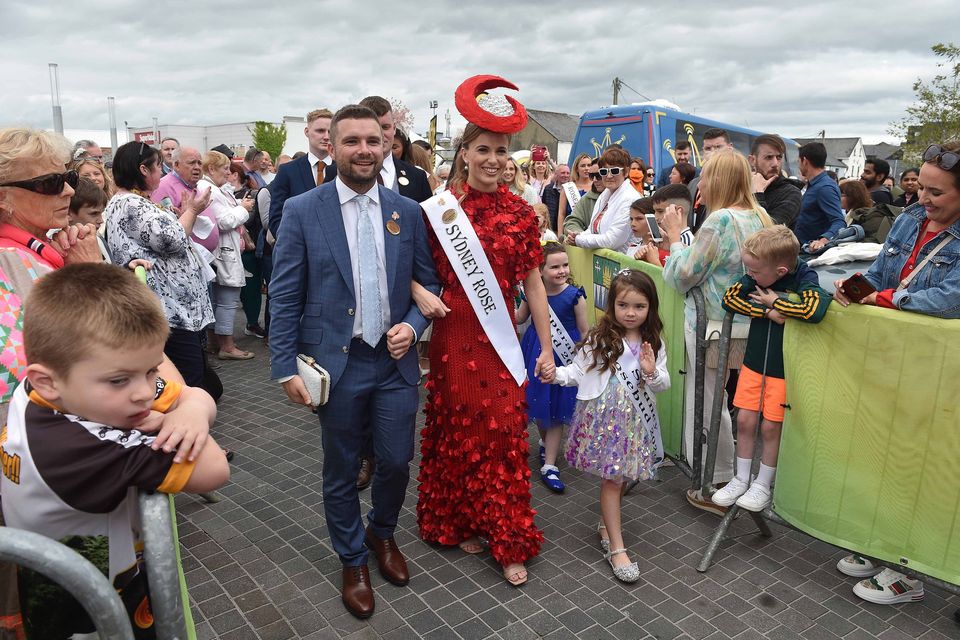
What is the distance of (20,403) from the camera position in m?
1.41

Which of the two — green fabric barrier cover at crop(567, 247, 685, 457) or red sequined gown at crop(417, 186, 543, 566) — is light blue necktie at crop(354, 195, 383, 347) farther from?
green fabric barrier cover at crop(567, 247, 685, 457)

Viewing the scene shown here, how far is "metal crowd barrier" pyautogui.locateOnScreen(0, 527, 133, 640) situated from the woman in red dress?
2164 mm

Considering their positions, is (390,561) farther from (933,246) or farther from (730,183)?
(933,246)

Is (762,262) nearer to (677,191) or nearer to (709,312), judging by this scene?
(709,312)

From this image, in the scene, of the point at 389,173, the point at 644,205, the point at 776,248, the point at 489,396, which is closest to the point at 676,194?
the point at 644,205

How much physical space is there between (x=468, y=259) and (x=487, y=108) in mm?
672

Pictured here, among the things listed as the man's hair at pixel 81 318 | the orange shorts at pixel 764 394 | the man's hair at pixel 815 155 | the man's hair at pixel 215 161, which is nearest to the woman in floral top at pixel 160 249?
the man's hair at pixel 215 161

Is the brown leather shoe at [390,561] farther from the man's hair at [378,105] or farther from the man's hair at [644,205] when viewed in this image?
the man's hair at [644,205]

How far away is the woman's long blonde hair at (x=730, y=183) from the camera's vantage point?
3734mm

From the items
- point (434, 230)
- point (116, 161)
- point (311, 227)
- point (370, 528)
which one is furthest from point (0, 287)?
point (116, 161)

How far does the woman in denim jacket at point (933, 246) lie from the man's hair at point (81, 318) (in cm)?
264

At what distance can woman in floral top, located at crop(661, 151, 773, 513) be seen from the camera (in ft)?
12.0

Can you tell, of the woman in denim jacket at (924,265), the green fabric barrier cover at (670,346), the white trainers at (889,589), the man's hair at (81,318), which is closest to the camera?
the man's hair at (81,318)

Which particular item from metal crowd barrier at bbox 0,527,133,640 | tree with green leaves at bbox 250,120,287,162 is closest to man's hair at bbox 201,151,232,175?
metal crowd barrier at bbox 0,527,133,640
